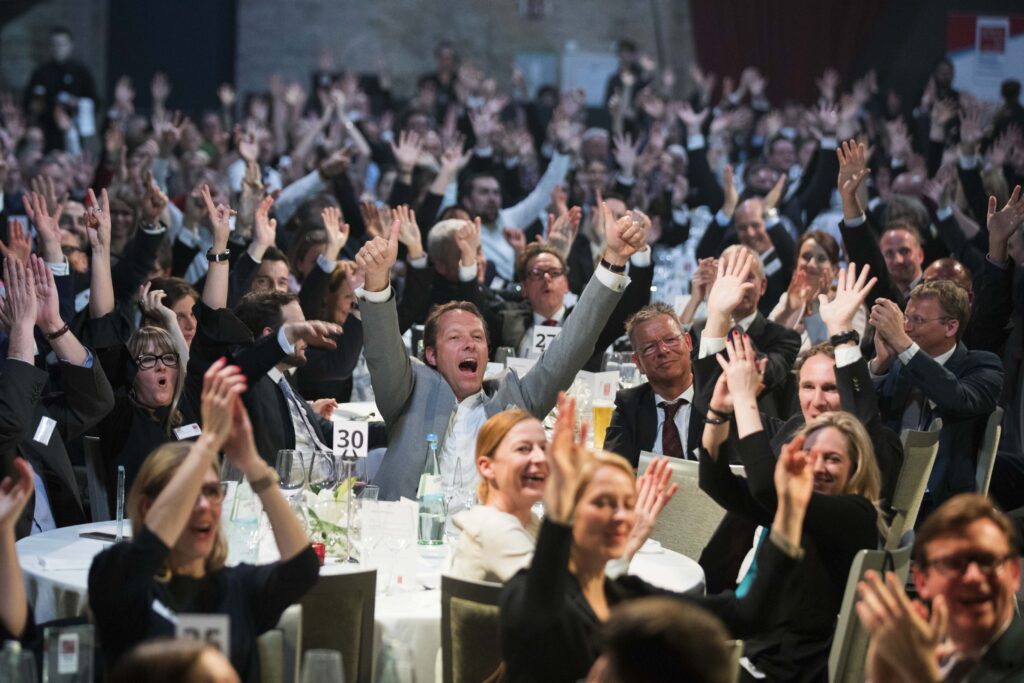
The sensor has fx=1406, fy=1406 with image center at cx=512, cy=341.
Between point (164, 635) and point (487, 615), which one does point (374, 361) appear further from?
point (164, 635)

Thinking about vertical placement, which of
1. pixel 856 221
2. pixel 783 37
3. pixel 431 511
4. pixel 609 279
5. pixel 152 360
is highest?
pixel 783 37

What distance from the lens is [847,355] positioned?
15.6 ft

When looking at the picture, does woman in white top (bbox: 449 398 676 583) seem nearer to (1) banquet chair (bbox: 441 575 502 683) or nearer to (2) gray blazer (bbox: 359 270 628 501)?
(1) banquet chair (bbox: 441 575 502 683)

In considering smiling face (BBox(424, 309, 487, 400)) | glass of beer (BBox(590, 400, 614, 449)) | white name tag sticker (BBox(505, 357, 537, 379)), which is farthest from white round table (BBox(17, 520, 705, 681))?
white name tag sticker (BBox(505, 357, 537, 379))

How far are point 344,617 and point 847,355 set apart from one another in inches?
85.6

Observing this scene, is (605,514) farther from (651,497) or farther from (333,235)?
(333,235)

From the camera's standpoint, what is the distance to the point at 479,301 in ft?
22.9

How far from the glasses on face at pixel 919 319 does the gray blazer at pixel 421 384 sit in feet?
4.65

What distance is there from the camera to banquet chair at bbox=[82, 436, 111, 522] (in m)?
4.82

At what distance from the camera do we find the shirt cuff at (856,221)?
21.0 ft

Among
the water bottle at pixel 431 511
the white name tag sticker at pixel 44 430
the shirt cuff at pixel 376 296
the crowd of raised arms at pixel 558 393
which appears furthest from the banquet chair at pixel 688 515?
the white name tag sticker at pixel 44 430

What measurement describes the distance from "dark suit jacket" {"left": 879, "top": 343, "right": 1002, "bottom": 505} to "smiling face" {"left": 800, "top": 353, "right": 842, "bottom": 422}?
0.35 m

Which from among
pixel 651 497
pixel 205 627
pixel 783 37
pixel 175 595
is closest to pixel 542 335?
pixel 651 497

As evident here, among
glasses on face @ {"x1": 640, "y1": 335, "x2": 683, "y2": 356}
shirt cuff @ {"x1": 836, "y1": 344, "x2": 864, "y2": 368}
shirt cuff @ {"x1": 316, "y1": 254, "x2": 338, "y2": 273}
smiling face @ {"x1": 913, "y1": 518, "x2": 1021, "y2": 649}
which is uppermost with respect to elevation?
shirt cuff @ {"x1": 316, "y1": 254, "x2": 338, "y2": 273}
